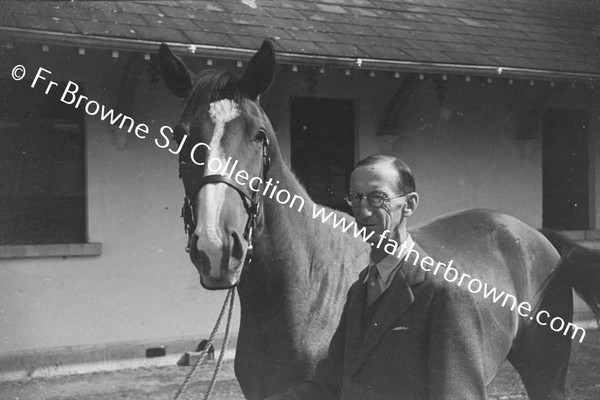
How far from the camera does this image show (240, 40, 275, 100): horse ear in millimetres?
2535

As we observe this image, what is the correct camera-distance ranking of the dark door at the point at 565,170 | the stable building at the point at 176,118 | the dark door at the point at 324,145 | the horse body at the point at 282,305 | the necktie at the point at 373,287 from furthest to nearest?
the dark door at the point at 565,170
the dark door at the point at 324,145
the stable building at the point at 176,118
the horse body at the point at 282,305
the necktie at the point at 373,287

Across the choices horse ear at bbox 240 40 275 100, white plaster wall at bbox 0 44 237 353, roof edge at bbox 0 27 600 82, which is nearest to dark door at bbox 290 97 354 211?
roof edge at bbox 0 27 600 82

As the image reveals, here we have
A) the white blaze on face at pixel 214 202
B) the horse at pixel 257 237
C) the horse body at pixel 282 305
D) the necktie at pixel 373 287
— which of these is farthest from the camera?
the horse body at pixel 282 305

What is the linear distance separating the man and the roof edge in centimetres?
320

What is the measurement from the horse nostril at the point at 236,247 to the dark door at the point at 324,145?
303cm

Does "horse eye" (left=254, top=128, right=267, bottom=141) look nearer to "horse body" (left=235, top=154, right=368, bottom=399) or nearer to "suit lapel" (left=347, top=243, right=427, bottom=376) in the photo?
"horse body" (left=235, top=154, right=368, bottom=399)

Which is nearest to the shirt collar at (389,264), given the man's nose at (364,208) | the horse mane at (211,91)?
the man's nose at (364,208)

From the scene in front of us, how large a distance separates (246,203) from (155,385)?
352 cm

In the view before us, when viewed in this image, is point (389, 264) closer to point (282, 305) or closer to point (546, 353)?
point (282, 305)

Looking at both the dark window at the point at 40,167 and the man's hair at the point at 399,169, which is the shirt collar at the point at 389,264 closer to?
the man's hair at the point at 399,169

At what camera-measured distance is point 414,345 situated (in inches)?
66.8

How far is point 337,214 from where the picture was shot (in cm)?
290

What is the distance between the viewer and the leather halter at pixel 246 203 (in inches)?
86.8

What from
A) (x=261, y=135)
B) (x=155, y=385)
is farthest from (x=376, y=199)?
(x=155, y=385)
